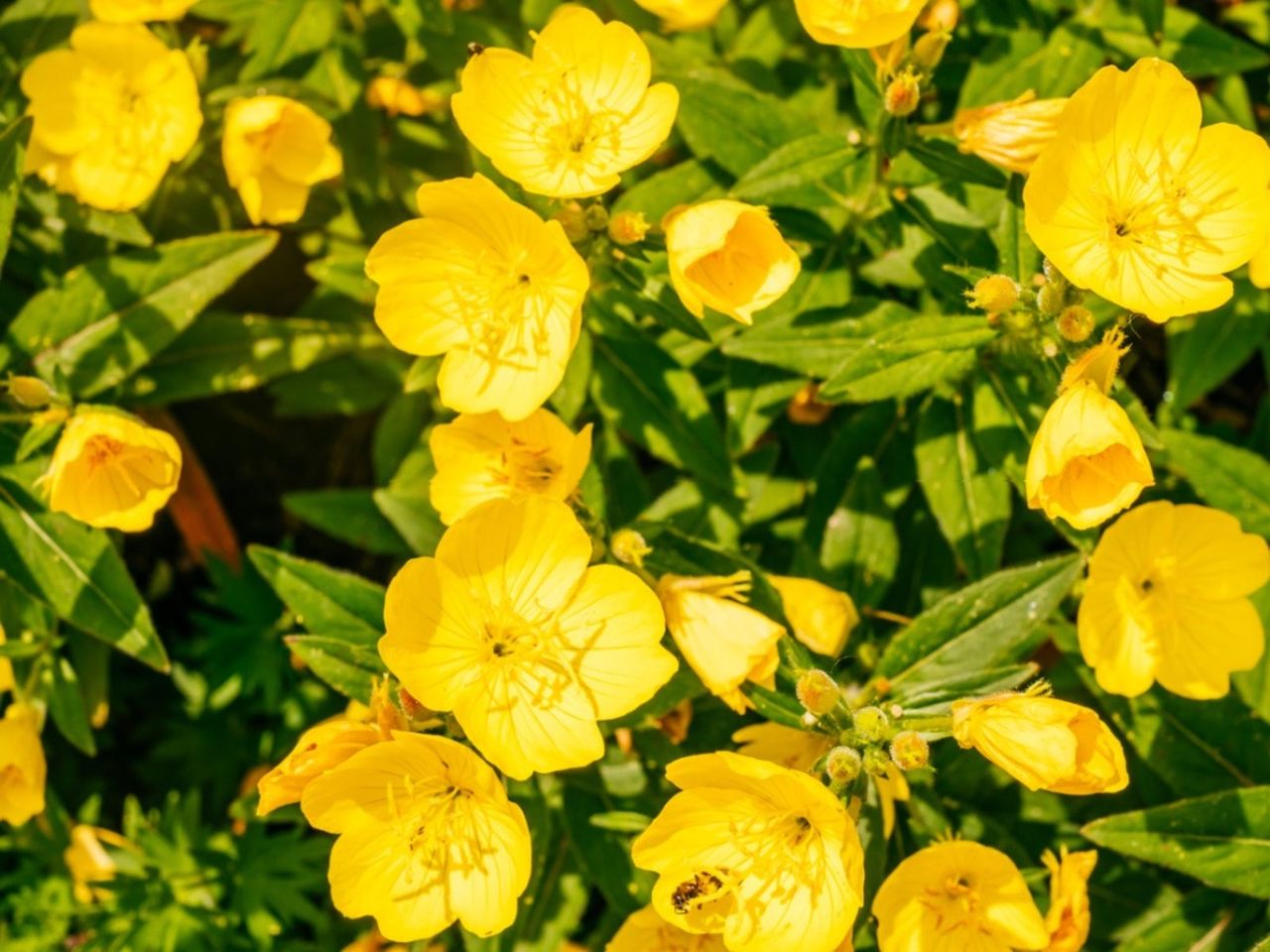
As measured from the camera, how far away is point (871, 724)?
7.22ft

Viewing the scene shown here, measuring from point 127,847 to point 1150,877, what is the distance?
2.75 meters

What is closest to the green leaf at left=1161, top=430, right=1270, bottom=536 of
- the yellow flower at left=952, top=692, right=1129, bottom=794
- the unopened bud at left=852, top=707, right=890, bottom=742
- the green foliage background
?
the green foliage background

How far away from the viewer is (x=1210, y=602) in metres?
2.70

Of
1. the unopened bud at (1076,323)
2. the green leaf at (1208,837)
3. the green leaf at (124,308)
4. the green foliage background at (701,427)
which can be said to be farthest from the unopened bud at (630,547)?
the green leaf at (124,308)

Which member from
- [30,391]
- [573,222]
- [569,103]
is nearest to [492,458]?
[573,222]

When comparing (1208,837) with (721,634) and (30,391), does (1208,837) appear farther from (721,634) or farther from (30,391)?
(30,391)

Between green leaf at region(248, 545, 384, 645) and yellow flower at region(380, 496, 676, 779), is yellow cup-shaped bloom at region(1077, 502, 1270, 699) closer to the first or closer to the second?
yellow flower at region(380, 496, 676, 779)

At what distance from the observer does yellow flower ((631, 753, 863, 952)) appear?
214cm

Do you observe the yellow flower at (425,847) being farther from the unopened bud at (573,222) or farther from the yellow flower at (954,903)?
the unopened bud at (573,222)

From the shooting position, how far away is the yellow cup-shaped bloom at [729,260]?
222 cm

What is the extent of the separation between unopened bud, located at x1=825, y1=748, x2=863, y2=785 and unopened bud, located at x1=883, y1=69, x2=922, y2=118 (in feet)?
4.18

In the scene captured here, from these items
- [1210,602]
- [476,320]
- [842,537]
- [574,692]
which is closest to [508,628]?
[574,692]

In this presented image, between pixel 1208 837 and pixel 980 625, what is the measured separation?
69 cm

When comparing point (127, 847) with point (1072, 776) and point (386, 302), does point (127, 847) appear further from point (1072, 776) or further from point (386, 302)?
point (1072, 776)
